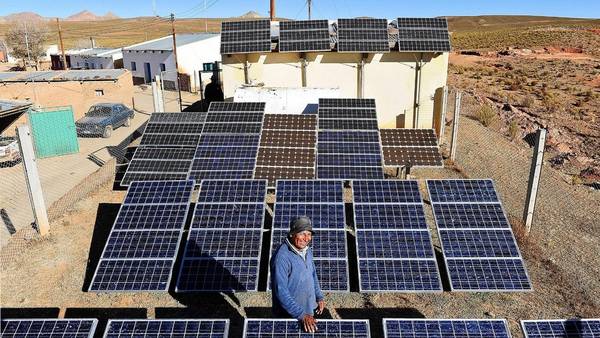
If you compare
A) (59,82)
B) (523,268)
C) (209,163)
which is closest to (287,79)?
(209,163)

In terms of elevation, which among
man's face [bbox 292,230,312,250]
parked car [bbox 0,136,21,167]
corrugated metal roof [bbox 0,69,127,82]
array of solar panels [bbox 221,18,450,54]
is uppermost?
array of solar panels [bbox 221,18,450,54]

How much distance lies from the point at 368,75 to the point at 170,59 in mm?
26643

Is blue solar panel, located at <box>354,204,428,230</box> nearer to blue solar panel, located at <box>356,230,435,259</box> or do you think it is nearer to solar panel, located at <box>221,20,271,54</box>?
blue solar panel, located at <box>356,230,435,259</box>

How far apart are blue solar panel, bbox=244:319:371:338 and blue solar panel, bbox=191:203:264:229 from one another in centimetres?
369

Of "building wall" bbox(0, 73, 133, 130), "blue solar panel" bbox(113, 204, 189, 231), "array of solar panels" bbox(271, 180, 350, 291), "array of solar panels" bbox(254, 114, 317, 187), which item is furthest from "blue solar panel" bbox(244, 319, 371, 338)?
"building wall" bbox(0, 73, 133, 130)

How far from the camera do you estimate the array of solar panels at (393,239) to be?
889 centimetres

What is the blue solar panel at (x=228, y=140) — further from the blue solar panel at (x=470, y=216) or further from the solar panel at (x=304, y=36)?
the blue solar panel at (x=470, y=216)

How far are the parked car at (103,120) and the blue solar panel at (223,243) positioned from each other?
16.6m

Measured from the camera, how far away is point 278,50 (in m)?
19.3

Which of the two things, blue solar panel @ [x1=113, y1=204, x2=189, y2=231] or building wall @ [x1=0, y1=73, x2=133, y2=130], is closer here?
blue solar panel @ [x1=113, y1=204, x2=189, y2=231]

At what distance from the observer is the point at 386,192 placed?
10.9 metres

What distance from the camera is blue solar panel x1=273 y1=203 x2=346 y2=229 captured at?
10.1 metres

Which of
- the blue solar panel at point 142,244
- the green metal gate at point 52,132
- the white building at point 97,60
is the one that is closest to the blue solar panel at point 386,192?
the blue solar panel at point 142,244

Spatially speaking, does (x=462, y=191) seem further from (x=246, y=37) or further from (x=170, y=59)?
(x=170, y=59)
